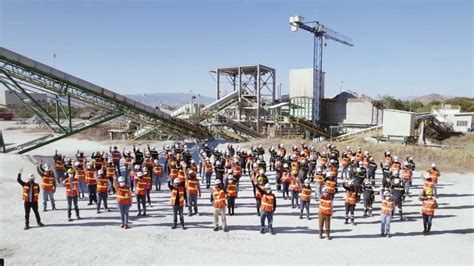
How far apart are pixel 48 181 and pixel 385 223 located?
1236cm

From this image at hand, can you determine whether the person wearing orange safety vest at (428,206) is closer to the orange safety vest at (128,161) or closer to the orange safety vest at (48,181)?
the orange safety vest at (48,181)

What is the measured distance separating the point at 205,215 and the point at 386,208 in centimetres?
654

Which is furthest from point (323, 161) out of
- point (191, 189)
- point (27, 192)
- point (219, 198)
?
point (27, 192)

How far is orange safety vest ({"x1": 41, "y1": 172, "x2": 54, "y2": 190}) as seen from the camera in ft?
42.5

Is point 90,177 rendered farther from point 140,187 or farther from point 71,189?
point 140,187

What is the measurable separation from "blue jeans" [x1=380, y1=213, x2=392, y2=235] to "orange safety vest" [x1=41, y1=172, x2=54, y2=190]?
39.7 ft

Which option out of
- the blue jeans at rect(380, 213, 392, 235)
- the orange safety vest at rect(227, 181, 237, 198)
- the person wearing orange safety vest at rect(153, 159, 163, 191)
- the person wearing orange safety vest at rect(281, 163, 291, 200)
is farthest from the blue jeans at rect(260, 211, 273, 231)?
the person wearing orange safety vest at rect(153, 159, 163, 191)

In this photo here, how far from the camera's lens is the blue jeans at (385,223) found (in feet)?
36.2

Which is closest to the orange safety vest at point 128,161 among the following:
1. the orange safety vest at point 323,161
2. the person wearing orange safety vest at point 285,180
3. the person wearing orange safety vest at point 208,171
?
the person wearing orange safety vest at point 208,171

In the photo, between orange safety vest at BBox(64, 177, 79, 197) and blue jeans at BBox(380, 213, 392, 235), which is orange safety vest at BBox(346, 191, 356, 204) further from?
orange safety vest at BBox(64, 177, 79, 197)

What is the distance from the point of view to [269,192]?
11172 mm

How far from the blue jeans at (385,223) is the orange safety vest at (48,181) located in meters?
12.1

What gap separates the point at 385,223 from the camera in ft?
36.6

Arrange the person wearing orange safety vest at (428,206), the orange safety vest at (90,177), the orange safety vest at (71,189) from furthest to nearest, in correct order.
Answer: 1. the orange safety vest at (90,177)
2. the orange safety vest at (71,189)
3. the person wearing orange safety vest at (428,206)
